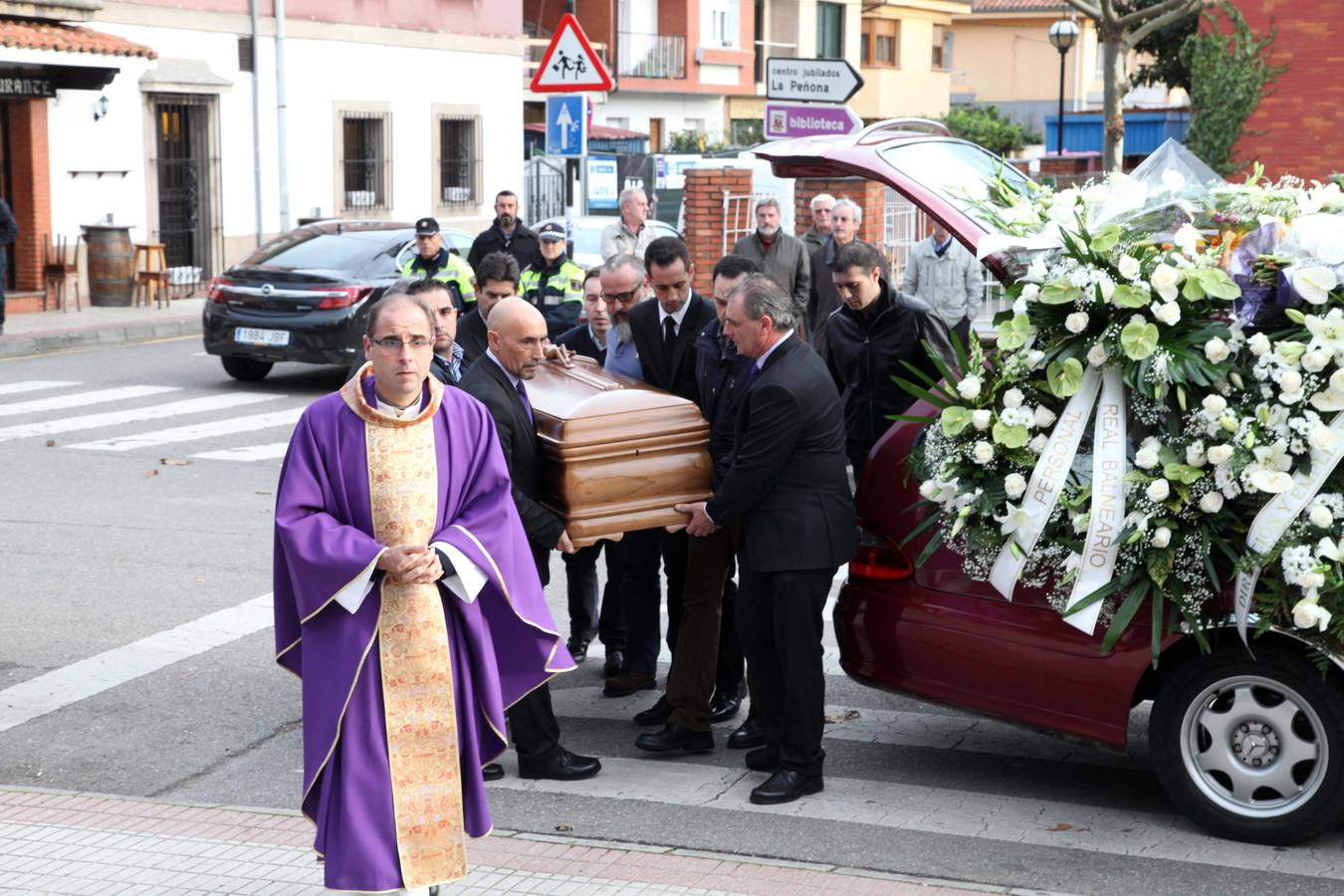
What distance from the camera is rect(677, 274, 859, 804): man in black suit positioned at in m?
5.97

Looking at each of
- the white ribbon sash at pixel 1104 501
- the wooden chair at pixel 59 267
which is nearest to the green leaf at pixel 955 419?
the white ribbon sash at pixel 1104 501

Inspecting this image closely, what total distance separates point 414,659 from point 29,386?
13211 mm

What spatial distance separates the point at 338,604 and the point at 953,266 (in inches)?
315

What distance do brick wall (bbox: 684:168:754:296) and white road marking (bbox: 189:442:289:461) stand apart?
5.63 metres

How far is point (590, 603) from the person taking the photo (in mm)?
8094

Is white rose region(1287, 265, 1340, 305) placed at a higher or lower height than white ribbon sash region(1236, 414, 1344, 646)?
higher

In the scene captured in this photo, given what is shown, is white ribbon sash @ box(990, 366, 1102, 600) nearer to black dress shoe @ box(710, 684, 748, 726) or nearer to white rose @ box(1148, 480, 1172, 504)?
white rose @ box(1148, 480, 1172, 504)

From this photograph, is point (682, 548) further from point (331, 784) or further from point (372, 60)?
point (372, 60)

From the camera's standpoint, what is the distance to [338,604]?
4613mm

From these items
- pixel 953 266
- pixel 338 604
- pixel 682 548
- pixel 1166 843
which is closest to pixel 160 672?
pixel 682 548

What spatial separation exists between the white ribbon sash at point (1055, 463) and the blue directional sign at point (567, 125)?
10436 mm

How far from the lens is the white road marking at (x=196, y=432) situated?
1347cm

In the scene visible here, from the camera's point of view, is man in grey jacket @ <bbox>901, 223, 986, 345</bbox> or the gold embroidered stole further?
man in grey jacket @ <bbox>901, 223, 986, 345</bbox>

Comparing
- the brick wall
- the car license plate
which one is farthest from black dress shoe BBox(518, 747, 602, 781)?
the brick wall
